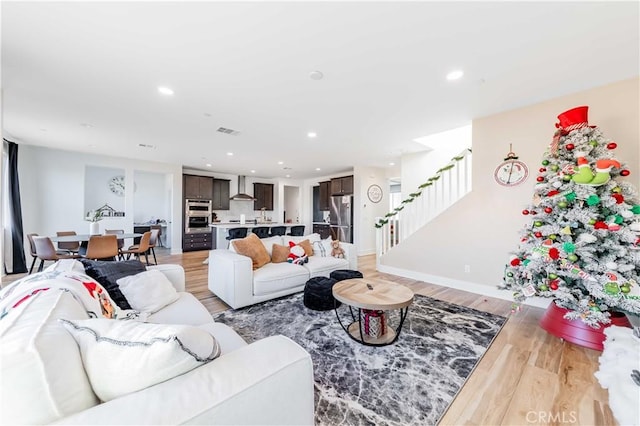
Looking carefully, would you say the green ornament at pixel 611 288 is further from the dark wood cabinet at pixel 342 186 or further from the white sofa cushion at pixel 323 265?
the dark wood cabinet at pixel 342 186

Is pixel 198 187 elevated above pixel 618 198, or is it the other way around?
pixel 198 187

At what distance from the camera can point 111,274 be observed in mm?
1842

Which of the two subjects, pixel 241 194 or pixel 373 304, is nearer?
pixel 373 304

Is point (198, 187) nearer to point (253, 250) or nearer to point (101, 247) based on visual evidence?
point (101, 247)

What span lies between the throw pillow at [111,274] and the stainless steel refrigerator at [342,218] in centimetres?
560

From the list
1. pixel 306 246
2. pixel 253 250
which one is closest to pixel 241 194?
pixel 306 246

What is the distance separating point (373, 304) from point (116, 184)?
8475 millimetres

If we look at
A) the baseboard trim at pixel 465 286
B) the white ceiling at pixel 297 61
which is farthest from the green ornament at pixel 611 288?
the white ceiling at pixel 297 61

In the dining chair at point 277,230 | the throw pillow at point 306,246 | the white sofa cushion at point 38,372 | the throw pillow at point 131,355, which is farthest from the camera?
the dining chair at point 277,230

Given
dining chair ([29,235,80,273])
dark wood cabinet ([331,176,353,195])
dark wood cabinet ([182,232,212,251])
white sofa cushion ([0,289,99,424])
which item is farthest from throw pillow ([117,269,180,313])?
dark wood cabinet ([331,176,353,195])

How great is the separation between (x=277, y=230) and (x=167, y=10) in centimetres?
484

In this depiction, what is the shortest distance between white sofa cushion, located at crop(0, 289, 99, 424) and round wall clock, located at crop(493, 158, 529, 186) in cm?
416

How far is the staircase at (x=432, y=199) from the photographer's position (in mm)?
3954

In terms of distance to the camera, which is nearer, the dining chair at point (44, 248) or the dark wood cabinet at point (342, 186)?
the dining chair at point (44, 248)
